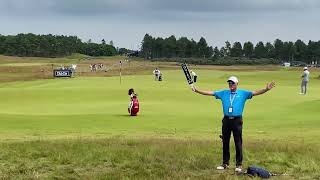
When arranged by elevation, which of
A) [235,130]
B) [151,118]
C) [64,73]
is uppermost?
[235,130]

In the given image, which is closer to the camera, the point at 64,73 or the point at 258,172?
the point at 258,172

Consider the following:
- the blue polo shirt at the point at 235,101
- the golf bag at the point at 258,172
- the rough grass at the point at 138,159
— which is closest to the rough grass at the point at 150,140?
the rough grass at the point at 138,159

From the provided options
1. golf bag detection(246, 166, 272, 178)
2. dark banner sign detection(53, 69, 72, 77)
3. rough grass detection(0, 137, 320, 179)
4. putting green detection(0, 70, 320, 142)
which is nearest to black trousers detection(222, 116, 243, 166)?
rough grass detection(0, 137, 320, 179)

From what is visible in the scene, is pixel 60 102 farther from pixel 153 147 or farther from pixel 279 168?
pixel 279 168

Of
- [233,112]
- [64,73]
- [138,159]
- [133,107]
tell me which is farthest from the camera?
[64,73]

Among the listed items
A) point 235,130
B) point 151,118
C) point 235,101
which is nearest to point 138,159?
point 235,130

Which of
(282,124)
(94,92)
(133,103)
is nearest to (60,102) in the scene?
(94,92)

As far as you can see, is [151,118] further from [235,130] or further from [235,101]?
[235,101]

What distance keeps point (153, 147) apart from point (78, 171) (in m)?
3.62

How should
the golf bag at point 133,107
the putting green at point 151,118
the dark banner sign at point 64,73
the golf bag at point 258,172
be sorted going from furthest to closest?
the dark banner sign at point 64,73, the golf bag at point 133,107, the putting green at point 151,118, the golf bag at point 258,172

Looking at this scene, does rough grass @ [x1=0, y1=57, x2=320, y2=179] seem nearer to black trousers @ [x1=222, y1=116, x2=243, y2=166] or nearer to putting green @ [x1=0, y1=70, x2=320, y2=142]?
putting green @ [x1=0, y1=70, x2=320, y2=142]

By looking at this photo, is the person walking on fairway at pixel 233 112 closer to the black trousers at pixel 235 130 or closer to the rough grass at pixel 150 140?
the black trousers at pixel 235 130

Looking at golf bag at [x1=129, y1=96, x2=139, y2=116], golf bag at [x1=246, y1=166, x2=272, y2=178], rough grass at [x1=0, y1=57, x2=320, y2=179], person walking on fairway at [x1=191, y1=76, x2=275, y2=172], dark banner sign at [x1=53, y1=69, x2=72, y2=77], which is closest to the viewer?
golf bag at [x1=246, y1=166, x2=272, y2=178]

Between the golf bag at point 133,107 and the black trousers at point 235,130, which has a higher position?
the black trousers at point 235,130
